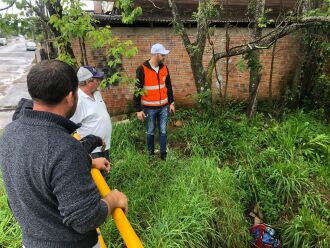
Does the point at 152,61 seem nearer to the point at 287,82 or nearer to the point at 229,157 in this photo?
the point at 229,157

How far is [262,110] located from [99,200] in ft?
21.6

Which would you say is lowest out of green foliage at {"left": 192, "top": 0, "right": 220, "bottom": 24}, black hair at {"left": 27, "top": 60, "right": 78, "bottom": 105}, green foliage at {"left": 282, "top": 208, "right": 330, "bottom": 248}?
green foliage at {"left": 282, "top": 208, "right": 330, "bottom": 248}

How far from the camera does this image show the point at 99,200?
139 cm

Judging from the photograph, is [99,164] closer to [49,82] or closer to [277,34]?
[49,82]

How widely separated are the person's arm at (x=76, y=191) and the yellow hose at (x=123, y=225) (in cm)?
9

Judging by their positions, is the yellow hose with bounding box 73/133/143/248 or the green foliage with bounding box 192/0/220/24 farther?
the green foliage with bounding box 192/0/220/24

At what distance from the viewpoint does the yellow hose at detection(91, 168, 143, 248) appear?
4.35ft

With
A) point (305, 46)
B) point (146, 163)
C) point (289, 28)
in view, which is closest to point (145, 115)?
point (146, 163)

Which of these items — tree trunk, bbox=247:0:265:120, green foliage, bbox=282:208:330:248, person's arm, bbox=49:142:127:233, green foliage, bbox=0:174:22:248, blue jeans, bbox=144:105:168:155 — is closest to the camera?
person's arm, bbox=49:142:127:233

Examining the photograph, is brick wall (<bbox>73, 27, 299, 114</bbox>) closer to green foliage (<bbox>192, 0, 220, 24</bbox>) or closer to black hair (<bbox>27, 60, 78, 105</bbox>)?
green foliage (<bbox>192, 0, 220, 24</bbox>)

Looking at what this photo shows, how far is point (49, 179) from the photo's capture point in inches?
50.4

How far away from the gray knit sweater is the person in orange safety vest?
2865 millimetres

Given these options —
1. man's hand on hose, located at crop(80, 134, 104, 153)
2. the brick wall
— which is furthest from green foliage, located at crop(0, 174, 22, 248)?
the brick wall

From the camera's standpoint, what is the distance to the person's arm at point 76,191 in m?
1.26
